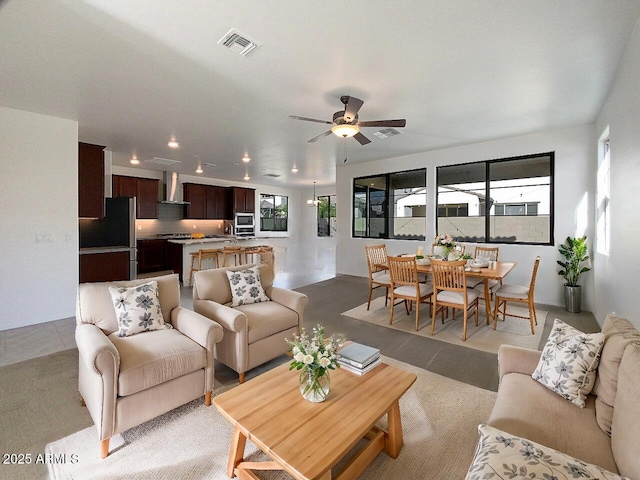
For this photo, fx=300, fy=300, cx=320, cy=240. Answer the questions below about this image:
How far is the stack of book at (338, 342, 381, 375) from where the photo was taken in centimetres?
188

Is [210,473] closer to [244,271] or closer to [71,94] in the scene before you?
[244,271]

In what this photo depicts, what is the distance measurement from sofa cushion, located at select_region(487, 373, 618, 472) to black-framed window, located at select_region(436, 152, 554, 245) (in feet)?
14.2

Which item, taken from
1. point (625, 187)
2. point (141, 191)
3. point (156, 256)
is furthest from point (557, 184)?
point (141, 191)

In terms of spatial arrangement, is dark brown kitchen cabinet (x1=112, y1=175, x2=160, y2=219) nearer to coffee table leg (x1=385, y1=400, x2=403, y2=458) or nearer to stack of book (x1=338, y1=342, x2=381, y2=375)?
stack of book (x1=338, y1=342, x2=381, y2=375)

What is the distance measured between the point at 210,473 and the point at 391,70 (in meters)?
3.41

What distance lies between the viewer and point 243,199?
10008mm

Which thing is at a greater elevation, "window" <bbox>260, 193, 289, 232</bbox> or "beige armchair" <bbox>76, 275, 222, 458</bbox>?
"window" <bbox>260, 193, 289, 232</bbox>

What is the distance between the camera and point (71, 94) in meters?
3.43

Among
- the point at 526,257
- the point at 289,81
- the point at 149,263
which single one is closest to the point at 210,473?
the point at 289,81

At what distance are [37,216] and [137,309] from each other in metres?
3.12

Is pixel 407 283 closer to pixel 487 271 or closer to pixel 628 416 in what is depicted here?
pixel 487 271

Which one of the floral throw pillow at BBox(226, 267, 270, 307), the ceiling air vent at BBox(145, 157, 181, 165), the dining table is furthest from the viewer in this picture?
the ceiling air vent at BBox(145, 157, 181, 165)

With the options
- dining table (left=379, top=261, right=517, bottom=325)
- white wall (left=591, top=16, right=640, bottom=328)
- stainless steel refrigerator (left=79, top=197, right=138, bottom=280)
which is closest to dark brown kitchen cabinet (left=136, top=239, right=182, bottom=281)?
stainless steel refrigerator (left=79, top=197, right=138, bottom=280)

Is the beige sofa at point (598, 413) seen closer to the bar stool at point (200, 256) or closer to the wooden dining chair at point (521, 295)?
the wooden dining chair at point (521, 295)
